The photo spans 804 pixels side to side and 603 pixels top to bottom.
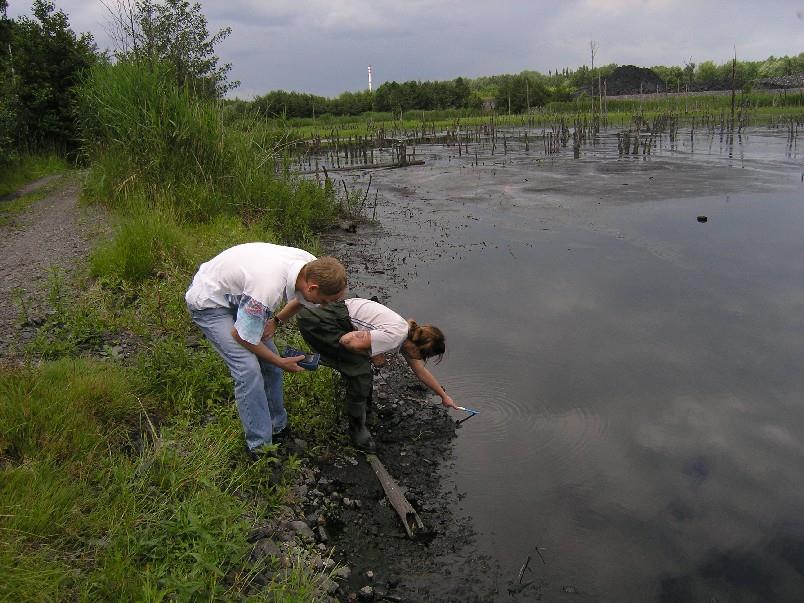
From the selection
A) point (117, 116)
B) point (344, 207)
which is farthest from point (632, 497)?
point (344, 207)

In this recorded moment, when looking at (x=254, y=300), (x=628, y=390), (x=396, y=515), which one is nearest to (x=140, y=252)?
(x=254, y=300)

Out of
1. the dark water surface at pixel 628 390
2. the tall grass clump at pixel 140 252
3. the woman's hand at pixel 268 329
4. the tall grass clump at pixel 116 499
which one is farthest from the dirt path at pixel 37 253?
the dark water surface at pixel 628 390

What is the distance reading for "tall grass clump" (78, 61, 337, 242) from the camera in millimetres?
9805

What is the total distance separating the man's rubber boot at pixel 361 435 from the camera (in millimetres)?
4867

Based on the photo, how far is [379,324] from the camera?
4.54 m

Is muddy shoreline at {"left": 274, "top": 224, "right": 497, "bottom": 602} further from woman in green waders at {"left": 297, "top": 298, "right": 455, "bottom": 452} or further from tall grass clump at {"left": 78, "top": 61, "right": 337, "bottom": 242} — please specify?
tall grass clump at {"left": 78, "top": 61, "right": 337, "bottom": 242}

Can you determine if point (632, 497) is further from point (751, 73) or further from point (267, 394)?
point (751, 73)

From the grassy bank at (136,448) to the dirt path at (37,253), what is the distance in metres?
0.22

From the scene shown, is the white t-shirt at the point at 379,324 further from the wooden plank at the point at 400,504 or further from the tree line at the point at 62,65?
the tree line at the point at 62,65

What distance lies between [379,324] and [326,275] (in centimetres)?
87

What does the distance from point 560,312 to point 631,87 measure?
220 ft

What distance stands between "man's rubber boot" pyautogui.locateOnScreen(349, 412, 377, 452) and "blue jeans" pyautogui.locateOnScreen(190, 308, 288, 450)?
2.39ft

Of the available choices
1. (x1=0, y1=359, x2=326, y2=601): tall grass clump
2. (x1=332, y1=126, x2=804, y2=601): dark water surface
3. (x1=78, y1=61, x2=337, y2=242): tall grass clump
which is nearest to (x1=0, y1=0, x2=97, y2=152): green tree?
(x1=78, y1=61, x2=337, y2=242): tall grass clump

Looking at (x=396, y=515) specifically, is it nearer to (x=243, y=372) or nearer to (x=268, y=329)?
(x=243, y=372)
